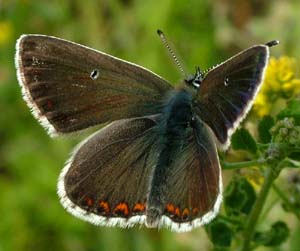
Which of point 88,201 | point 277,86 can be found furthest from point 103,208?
point 277,86

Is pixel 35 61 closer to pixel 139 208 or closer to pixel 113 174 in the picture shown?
pixel 113 174

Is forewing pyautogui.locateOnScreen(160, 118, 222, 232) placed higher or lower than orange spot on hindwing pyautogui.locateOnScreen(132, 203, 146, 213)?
higher

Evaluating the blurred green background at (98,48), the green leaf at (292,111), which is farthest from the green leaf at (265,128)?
the blurred green background at (98,48)

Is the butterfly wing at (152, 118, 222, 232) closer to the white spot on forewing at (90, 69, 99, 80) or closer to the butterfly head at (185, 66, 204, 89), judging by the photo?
the butterfly head at (185, 66, 204, 89)

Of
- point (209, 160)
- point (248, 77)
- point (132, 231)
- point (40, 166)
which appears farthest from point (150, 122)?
point (40, 166)

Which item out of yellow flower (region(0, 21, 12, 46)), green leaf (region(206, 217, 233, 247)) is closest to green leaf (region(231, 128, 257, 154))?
green leaf (region(206, 217, 233, 247))

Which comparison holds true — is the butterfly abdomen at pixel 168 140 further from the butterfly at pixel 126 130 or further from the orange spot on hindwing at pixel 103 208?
the orange spot on hindwing at pixel 103 208

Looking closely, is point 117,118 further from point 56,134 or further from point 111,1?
point 111,1
